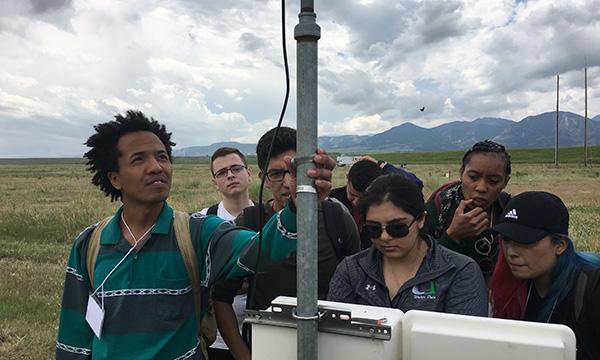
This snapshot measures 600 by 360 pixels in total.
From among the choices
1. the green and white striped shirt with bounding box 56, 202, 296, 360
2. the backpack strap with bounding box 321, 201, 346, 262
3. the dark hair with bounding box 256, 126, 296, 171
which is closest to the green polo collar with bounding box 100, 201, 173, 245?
the green and white striped shirt with bounding box 56, 202, 296, 360

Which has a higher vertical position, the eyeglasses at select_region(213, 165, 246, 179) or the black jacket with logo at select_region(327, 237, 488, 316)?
the eyeglasses at select_region(213, 165, 246, 179)

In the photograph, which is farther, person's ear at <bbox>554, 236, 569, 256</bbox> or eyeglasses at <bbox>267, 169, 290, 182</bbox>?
eyeglasses at <bbox>267, 169, 290, 182</bbox>

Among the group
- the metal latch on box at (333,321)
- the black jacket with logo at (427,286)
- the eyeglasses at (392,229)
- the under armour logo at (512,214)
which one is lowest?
the black jacket with logo at (427,286)

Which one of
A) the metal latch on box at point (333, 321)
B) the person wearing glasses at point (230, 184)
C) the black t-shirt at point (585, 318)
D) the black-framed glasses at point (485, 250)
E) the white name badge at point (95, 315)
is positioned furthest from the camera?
the person wearing glasses at point (230, 184)

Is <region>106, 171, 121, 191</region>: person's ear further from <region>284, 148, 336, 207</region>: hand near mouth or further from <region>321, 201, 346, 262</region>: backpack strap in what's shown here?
<region>284, 148, 336, 207</region>: hand near mouth

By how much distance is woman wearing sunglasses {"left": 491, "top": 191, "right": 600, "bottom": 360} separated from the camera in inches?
86.7

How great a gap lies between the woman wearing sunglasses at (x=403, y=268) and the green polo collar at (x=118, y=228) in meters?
0.86

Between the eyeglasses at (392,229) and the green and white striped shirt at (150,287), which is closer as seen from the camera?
the green and white striped shirt at (150,287)

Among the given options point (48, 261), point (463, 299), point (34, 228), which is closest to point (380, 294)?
point (463, 299)

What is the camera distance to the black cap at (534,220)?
2.37m

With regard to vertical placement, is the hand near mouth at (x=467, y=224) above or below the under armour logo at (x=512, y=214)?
below

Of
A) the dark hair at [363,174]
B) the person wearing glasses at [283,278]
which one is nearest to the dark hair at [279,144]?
the person wearing glasses at [283,278]

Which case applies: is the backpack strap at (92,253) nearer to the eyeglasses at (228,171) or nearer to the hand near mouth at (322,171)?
the hand near mouth at (322,171)

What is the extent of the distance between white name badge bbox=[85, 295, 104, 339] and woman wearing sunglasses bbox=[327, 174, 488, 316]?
1055mm
